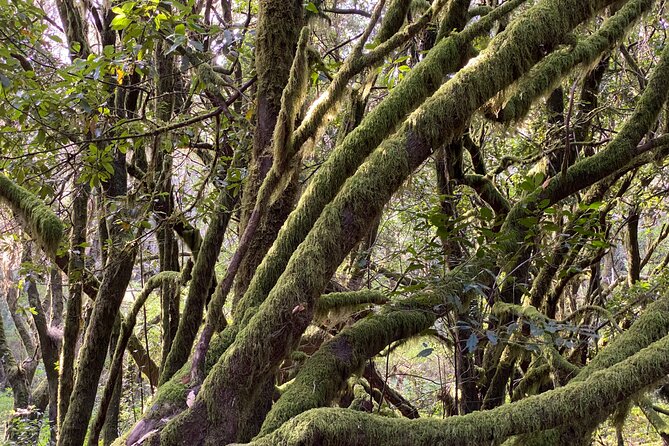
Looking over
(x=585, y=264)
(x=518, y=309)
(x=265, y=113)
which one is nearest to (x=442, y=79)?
(x=265, y=113)

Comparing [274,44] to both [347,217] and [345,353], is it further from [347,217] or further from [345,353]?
[345,353]

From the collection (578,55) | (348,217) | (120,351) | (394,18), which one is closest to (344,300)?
(348,217)

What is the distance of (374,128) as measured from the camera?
2701mm

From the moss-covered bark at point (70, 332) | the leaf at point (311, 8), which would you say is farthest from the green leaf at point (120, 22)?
the moss-covered bark at point (70, 332)

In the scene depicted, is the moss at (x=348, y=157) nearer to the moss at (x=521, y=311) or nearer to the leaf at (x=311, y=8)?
the leaf at (x=311, y=8)

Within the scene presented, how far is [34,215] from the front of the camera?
3.85 metres

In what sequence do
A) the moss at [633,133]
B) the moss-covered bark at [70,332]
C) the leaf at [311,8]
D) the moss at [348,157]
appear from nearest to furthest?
the moss at [348,157] < the moss at [633,133] < the leaf at [311,8] < the moss-covered bark at [70,332]

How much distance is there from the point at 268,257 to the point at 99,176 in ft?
6.37

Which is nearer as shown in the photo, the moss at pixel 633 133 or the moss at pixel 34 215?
the moss at pixel 633 133

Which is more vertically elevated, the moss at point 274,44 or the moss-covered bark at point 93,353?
the moss at point 274,44

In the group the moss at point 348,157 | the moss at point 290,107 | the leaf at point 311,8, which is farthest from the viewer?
the leaf at point 311,8

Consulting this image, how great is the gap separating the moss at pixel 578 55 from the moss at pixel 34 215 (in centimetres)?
291

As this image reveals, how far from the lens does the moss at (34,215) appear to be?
385 cm

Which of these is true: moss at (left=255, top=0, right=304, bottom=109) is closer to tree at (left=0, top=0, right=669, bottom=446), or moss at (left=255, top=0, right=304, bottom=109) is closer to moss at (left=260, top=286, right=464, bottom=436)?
tree at (left=0, top=0, right=669, bottom=446)
